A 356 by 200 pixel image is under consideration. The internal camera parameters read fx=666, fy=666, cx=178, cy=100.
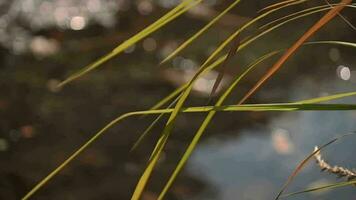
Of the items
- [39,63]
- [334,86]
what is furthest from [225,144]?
[39,63]

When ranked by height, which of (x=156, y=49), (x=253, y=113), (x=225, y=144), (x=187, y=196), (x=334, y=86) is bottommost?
(x=187, y=196)

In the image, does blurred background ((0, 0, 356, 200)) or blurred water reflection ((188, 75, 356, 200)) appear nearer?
blurred water reflection ((188, 75, 356, 200))

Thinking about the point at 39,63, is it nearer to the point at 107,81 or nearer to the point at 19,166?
the point at 107,81

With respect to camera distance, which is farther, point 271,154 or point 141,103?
point 141,103

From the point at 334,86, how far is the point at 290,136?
0.98 feet

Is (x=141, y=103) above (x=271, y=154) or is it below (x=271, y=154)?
above

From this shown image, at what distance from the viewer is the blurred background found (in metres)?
2.06

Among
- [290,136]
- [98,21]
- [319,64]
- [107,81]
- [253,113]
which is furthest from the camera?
[98,21]

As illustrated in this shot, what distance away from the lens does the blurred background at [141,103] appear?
2057 millimetres

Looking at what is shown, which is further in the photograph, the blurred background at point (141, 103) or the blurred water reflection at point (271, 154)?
the blurred background at point (141, 103)

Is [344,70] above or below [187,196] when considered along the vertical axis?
above

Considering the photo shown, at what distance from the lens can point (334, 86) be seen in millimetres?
2305

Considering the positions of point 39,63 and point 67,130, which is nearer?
point 67,130

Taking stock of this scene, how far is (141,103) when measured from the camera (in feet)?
8.07
